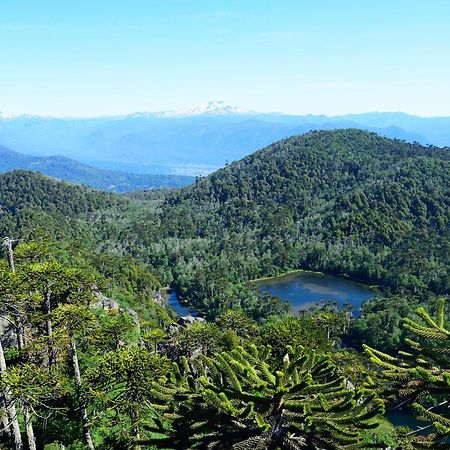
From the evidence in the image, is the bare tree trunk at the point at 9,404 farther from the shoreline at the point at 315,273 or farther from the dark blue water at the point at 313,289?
the shoreline at the point at 315,273

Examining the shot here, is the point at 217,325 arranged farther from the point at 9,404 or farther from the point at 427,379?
the point at 427,379

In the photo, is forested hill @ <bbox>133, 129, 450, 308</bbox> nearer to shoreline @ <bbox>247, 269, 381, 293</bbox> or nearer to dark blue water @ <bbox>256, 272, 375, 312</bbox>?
shoreline @ <bbox>247, 269, 381, 293</bbox>

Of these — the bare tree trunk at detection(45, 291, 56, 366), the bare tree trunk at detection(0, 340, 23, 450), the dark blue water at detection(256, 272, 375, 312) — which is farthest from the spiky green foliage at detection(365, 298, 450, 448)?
the dark blue water at detection(256, 272, 375, 312)

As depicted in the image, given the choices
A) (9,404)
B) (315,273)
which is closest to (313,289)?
(315,273)

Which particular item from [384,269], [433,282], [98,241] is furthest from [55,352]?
[98,241]

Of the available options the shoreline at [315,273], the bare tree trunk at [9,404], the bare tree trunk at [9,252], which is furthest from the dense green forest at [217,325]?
the bare tree trunk at [9,252]

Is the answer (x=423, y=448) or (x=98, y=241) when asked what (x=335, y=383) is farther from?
(x=98, y=241)
